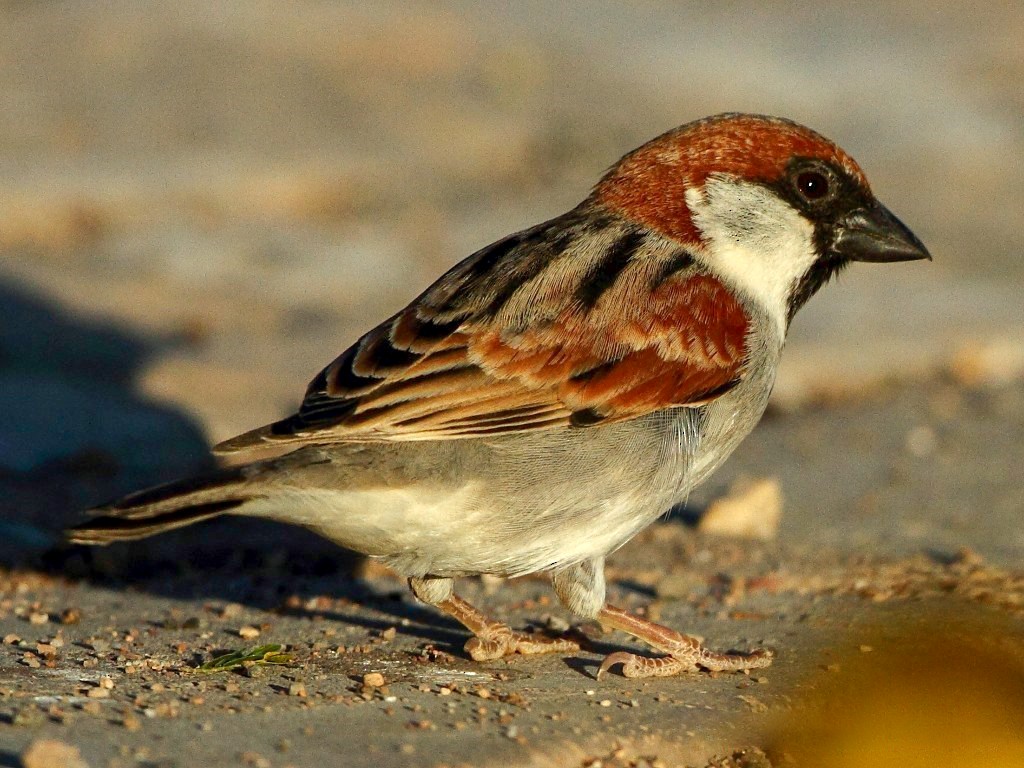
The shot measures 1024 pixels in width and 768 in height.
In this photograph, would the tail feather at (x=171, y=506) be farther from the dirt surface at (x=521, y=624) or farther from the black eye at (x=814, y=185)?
the black eye at (x=814, y=185)

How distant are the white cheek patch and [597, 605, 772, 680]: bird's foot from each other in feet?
4.28

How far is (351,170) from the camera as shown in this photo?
12.4m

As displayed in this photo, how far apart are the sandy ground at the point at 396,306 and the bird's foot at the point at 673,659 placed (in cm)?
8

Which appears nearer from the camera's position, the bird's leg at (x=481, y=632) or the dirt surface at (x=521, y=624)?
the dirt surface at (x=521, y=624)

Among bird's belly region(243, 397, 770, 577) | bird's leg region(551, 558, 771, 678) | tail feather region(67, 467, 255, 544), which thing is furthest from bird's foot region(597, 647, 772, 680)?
tail feather region(67, 467, 255, 544)

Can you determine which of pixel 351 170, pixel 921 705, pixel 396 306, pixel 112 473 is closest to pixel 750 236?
pixel 921 705

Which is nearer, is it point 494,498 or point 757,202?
point 494,498

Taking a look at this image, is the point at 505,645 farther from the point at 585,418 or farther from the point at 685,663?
the point at 585,418

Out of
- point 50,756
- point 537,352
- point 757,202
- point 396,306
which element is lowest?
point 50,756

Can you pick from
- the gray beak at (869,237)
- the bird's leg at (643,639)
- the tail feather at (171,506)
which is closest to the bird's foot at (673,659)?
the bird's leg at (643,639)

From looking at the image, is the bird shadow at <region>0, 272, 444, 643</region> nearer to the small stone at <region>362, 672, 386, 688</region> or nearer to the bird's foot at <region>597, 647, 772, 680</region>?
the bird's foot at <region>597, 647, 772, 680</region>

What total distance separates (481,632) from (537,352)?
41.5 inches

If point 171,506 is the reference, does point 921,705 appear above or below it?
below

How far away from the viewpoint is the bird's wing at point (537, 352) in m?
5.36
